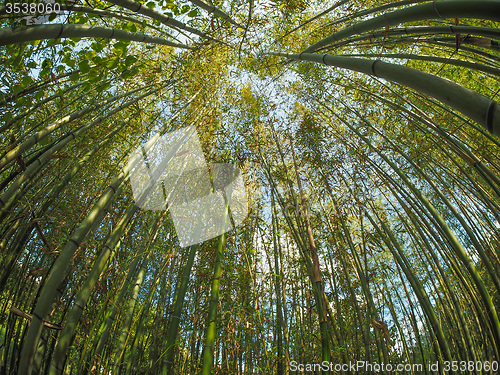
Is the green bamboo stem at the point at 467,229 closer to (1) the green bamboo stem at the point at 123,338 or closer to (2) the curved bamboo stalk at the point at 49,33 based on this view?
(2) the curved bamboo stalk at the point at 49,33

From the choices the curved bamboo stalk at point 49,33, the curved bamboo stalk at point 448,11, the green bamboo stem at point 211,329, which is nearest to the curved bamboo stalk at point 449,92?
the curved bamboo stalk at point 448,11

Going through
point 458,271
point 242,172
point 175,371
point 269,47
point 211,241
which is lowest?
point 175,371

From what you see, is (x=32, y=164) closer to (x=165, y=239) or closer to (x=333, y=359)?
(x=165, y=239)

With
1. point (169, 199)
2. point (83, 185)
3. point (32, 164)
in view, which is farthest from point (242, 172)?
point (32, 164)

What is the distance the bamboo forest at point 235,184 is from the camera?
1.66 meters

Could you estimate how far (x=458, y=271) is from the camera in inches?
87.3

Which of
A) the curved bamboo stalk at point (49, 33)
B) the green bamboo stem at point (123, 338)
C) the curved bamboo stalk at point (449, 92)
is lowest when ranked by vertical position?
the green bamboo stem at point (123, 338)

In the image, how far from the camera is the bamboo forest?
166 cm

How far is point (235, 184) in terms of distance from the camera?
3107 millimetres

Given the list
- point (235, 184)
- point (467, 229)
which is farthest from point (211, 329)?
point (467, 229)

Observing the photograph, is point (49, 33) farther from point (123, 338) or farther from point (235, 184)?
point (235, 184)

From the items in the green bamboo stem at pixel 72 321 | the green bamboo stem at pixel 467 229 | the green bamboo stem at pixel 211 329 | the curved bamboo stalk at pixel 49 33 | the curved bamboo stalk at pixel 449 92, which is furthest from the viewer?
the green bamboo stem at pixel 467 229

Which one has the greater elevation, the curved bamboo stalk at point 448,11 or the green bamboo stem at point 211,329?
the curved bamboo stalk at point 448,11

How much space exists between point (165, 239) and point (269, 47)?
2.64 metres
